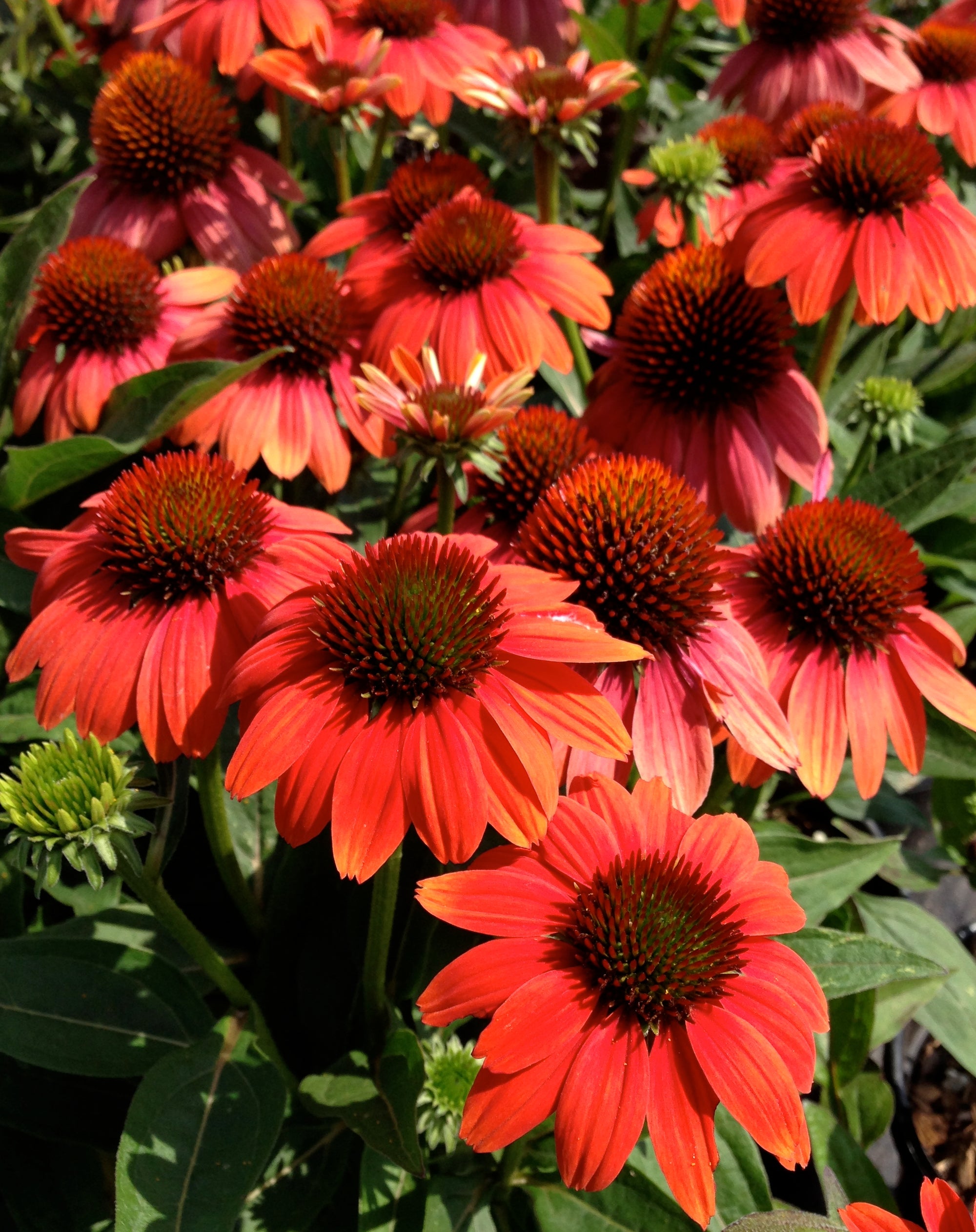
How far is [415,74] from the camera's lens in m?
1.87

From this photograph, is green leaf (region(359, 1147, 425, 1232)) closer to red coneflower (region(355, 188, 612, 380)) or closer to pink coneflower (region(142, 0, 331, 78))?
red coneflower (region(355, 188, 612, 380))

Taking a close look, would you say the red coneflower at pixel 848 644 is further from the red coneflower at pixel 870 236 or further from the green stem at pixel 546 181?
the green stem at pixel 546 181

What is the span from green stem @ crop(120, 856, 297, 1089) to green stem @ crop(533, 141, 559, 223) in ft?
4.17

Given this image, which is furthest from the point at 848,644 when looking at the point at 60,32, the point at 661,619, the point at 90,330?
the point at 60,32

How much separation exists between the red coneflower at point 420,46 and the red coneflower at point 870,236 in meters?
0.69

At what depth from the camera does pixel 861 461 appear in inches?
72.4

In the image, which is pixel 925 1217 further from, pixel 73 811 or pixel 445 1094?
pixel 73 811

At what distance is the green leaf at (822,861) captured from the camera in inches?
56.9

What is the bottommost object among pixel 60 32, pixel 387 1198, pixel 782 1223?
pixel 387 1198

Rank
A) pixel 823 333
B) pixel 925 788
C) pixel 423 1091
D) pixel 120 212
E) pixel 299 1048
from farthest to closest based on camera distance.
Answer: pixel 925 788, pixel 120 212, pixel 823 333, pixel 299 1048, pixel 423 1091

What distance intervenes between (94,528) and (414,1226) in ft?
2.95

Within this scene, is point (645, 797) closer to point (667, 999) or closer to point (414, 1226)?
point (667, 999)

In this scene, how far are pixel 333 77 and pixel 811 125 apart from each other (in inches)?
31.8

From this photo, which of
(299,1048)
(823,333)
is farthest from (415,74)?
(299,1048)
